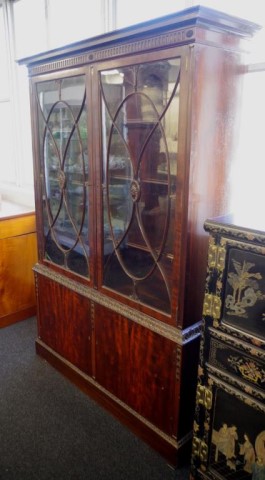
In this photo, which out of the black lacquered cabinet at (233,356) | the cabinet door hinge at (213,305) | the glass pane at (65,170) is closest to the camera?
the black lacquered cabinet at (233,356)

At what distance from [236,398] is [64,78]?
169 cm

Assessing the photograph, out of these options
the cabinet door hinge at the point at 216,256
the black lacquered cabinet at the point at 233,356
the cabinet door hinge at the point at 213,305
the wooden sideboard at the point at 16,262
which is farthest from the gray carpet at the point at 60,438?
the cabinet door hinge at the point at 216,256

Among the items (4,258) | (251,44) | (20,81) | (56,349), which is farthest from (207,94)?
(20,81)

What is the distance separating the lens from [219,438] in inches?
56.6

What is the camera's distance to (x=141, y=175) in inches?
65.4

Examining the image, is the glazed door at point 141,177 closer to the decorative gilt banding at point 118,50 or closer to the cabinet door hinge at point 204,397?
the decorative gilt banding at point 118,50

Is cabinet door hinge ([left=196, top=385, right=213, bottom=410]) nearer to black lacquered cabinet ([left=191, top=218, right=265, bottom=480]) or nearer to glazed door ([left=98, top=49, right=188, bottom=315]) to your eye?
black lacquered cabinet ([left=191, top=218, right=265, bottom=480])

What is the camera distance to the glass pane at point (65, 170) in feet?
6.32

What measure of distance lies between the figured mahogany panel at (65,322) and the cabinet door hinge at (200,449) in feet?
2.71

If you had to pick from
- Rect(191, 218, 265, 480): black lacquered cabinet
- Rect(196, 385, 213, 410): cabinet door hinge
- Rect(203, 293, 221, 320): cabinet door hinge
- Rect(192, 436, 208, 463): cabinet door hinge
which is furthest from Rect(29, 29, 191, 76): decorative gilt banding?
Rect(192, 436, 208, 463): cabinet door hinge

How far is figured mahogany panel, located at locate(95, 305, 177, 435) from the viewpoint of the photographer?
1706 mm

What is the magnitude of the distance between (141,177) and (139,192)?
67 millimetres

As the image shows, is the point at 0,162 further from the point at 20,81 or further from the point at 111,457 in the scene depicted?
the point at 111,457

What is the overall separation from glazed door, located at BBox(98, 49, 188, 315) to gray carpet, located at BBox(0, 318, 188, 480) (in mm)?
742
